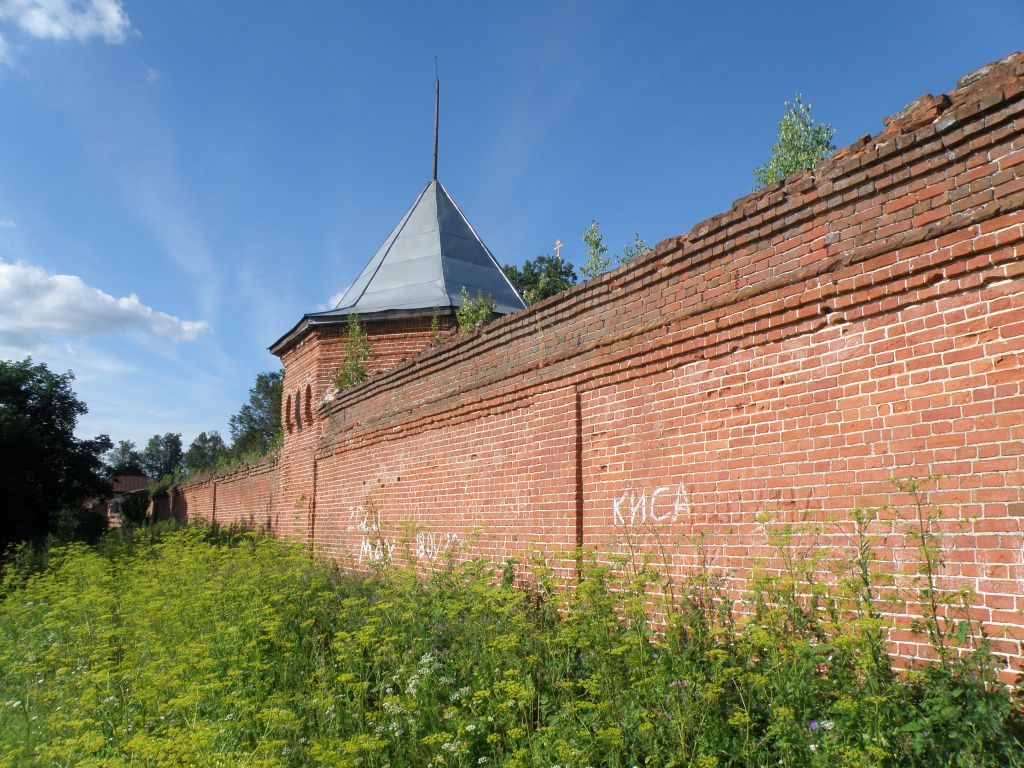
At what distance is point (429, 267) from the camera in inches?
588

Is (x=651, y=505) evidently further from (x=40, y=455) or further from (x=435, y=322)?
(x=40, y=455)

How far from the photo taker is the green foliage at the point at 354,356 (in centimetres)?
1234

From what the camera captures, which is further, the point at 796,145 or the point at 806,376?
the point at 796,145

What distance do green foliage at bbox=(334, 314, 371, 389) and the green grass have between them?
20.7 ft

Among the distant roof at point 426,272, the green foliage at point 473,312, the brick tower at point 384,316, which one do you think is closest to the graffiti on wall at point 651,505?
the green foliage at point 473,312

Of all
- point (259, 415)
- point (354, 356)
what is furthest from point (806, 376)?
point (259, 415)

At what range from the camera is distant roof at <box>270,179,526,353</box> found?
13594mm

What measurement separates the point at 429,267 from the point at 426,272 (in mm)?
197

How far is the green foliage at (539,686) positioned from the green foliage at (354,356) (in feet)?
20.9

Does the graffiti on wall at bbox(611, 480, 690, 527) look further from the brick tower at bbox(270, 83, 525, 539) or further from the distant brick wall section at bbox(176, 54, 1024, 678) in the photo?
the brick tower at bbox(270, 83, 525, 539)

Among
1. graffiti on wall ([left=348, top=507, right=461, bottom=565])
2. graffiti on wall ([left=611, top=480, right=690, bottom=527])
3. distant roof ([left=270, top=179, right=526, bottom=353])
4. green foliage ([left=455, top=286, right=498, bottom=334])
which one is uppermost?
distant roof ([left=270, top=179, right=526, bottom=353])

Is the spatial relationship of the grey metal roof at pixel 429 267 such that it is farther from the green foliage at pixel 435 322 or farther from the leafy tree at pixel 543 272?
the leafy tree at pixel 543 272

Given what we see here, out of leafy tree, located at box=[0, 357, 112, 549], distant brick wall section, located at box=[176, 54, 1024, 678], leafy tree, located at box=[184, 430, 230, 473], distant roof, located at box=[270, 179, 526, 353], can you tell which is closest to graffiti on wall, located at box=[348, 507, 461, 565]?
distant brick wall section, located at box=[176, 54, 1024, 678]

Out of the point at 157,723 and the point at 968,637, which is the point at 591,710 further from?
the point at 157,723
